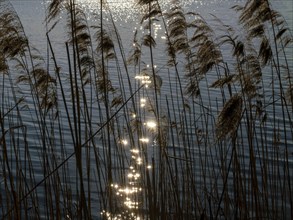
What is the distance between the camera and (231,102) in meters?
2.30

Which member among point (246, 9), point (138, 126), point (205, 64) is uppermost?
point (246, 9)

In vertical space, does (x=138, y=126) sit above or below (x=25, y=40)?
below

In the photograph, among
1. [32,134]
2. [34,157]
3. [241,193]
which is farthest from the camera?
[32,134]

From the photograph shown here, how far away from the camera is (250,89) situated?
3.50 metres

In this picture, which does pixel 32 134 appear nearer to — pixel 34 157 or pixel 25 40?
pixel 34 157

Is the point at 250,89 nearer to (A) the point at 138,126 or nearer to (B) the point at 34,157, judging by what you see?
(A) the point at 138,126

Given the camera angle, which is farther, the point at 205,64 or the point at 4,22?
the point at 205,64

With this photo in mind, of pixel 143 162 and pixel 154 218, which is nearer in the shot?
pixel 154 218

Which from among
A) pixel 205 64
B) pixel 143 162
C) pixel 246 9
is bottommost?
pixel 143 162

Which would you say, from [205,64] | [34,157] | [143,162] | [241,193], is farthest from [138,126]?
[34,157]

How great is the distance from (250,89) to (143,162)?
38.4 inches

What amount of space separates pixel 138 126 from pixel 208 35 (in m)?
0.93

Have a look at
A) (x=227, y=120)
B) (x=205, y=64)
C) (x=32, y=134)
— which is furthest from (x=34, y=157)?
(x=227, y=120)

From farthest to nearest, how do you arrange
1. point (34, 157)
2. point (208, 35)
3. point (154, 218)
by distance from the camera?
point (34, 157), point (208, 35), point (154, 218)
